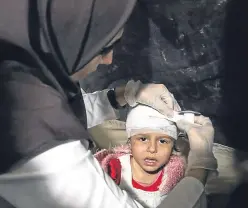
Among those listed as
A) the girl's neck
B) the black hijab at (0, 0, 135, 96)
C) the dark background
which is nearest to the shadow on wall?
the dark background

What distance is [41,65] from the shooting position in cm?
67

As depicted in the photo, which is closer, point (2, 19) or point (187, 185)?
point (2, 19)

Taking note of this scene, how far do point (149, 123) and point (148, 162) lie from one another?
86 mm

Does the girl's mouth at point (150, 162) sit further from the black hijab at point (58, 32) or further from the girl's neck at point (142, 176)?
the black hijab at point (58, 32)

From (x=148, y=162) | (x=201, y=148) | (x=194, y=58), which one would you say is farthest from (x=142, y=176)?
(x=194, y=58)

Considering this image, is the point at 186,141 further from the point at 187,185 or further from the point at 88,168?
the point at 88,168

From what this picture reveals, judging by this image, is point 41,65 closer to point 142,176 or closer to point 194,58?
point 142,176

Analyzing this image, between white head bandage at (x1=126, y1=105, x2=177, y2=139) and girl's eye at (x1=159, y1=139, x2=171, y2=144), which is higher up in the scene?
white head bandage at (x1=126, y1=105, x2=177, y2=139)

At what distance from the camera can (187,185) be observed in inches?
38.0

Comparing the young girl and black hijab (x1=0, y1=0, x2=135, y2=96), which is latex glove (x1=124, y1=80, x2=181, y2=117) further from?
black hijab (x1=0, y1=0, x2=135, y2=96)

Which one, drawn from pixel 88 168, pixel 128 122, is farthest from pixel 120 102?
pixel 88 168

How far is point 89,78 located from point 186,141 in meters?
0.33

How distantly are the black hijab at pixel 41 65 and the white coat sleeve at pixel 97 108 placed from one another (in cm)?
47

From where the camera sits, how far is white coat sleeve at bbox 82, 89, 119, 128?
1249 mm
